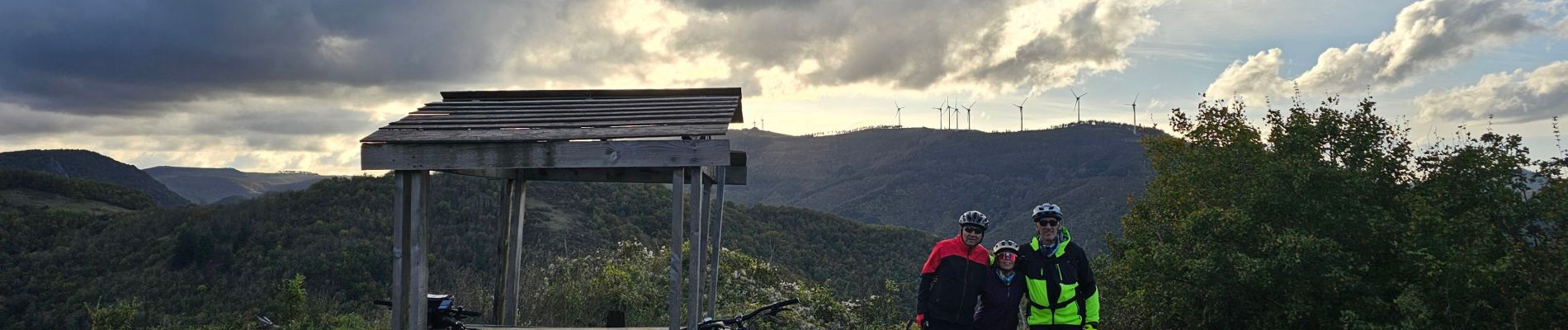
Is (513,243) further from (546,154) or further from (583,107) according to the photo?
(546,154)

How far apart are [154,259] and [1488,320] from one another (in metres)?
A: 40.3

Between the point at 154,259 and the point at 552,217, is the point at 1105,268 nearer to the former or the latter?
the point at 552,217

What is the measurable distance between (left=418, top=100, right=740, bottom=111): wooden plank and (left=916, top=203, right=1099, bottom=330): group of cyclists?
6.34 feet

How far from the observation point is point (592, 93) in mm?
7871

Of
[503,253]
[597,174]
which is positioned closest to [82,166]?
[503,253]

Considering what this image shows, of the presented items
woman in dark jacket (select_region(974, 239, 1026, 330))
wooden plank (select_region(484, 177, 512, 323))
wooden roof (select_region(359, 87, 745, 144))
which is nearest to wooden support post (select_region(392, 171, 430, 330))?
wooden roof (select_region(359, 87, 745, 144))

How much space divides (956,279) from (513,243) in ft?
14.8

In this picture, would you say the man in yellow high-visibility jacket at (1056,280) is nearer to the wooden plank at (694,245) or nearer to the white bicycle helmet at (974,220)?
the white bicycle helmet at (974,220)

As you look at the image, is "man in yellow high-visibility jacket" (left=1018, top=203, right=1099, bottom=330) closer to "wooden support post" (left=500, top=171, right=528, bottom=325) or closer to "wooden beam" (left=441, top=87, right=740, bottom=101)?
"wooden beam" (left=441, top=87, right=740, bottom=101)

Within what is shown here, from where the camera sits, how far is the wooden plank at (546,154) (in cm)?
577

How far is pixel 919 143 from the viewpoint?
166375 mm

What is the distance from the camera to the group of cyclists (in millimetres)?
5754

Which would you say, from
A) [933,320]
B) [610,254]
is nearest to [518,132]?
[933,320]

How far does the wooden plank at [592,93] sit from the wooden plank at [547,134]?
1.52 meters
